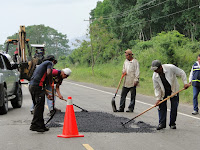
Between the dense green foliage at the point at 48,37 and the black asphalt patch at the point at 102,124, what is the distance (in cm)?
9897

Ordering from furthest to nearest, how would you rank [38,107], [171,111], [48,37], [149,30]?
[48,37] → [149,30] → [171,111] → [38,107]

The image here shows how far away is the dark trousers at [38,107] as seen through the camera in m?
9.54

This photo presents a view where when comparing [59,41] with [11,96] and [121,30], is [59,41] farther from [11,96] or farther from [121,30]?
[11,96]

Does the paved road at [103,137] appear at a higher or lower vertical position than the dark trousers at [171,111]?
lower

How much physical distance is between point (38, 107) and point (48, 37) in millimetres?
115360

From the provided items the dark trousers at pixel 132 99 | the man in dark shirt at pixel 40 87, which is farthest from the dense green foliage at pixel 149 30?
the man in dark shirt at pixel 40 87

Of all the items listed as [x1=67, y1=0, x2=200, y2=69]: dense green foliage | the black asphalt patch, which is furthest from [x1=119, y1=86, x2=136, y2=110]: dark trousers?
[x1=67, y1=0, x2=200, y2=69]: dense green foliage

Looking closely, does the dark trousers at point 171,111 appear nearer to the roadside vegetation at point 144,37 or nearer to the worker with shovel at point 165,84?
the worker with shovel at point 165,84

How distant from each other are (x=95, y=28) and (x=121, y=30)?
63.9ft

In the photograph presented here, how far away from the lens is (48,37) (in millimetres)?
123625

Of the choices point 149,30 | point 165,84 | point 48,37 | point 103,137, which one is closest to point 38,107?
point 103,137

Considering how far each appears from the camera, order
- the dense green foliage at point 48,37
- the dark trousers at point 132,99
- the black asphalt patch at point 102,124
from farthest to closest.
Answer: the dense green foliage at point 48,37 → the dark trousers at point 132,99 → the black asphalt patch at point 102,124

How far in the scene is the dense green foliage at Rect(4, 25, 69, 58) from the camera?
115 m

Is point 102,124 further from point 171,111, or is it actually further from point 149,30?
point 149,30
